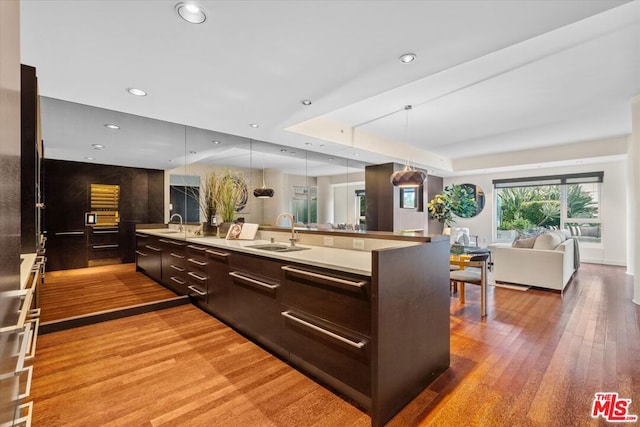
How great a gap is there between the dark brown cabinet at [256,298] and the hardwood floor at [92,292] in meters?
1.56

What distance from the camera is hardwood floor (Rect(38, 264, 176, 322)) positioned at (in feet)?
10.1

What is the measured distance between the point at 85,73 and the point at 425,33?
261cm

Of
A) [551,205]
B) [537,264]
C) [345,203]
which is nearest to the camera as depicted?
[537,264]

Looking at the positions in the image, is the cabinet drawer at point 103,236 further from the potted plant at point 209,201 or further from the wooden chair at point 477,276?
the wooden chair at point 477,276

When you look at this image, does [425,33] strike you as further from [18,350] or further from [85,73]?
[85,73]

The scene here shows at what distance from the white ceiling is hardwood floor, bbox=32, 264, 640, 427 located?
222 cm

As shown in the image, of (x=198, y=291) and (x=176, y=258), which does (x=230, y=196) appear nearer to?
(x=176, y=258)

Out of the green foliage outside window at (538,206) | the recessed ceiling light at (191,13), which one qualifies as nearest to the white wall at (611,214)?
the green foliage outside window at (538,206)

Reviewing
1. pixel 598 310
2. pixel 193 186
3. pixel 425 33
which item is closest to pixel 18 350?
pixel 425 33

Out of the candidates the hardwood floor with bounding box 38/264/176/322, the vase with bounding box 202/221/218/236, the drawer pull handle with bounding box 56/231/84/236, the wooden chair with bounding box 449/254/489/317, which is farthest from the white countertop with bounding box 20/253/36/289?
the wooden chair with bounding box 449/254/489/317

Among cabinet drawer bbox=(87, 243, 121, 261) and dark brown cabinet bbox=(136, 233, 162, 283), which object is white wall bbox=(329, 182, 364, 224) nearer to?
dark brown cabinet bbox=(136, 233, 162, 283)

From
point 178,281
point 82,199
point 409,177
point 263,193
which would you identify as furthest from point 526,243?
point 82,199

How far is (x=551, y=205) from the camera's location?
25.1 feet

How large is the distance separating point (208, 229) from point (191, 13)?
2882 millimetres
